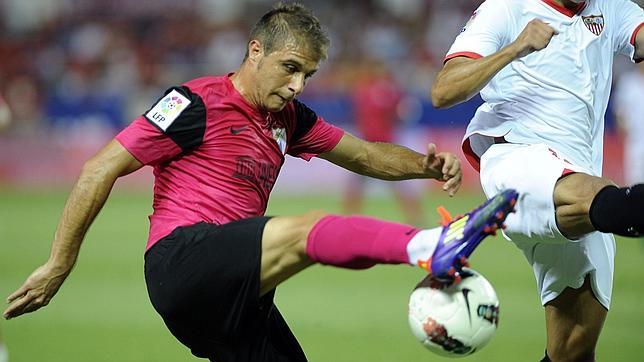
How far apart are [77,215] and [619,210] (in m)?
2.37

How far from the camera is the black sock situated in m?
4.04

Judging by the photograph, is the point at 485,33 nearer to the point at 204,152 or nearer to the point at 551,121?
the point at 551,121

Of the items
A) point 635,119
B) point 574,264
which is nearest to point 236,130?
point 574,264

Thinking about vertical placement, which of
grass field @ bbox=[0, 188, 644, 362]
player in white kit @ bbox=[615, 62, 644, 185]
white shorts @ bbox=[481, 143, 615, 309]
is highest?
player in white kit @ bbox=[615, 62, 644, 185]

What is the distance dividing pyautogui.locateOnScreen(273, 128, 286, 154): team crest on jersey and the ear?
38cm

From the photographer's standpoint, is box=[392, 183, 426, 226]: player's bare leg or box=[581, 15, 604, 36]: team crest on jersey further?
box=[392, 183, 426, 226]: player's bare leg

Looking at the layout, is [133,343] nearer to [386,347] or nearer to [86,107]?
[386,347]

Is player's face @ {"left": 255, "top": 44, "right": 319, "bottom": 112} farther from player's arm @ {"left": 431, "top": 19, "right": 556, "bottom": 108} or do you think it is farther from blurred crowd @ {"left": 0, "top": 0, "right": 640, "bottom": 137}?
blurred crowd @ {"left": 0, "top": 0, "right": 640, "bottom": 137}

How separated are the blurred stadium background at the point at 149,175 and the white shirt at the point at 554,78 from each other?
2394mm

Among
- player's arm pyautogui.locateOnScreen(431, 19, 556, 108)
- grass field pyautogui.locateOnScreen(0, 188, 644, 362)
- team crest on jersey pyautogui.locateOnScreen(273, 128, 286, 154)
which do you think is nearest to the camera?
player's arm pyautogui.locateOnScreen(431, 19, 556, 108)

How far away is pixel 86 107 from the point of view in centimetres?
2066

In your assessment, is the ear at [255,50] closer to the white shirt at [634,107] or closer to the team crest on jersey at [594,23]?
the team crest on jersey at [594,23]

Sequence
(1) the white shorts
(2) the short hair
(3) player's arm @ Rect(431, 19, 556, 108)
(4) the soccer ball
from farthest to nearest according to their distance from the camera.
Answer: (2) the short hair → (1) the white shorts → (3) player's arm @ Rect(431, 19, 556, 108) → (4) the soccer ball

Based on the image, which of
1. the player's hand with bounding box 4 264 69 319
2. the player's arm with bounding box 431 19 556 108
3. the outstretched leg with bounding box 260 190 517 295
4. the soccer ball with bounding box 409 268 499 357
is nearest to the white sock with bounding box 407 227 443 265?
the outstretched leg with bounding box 260 190 517 295
